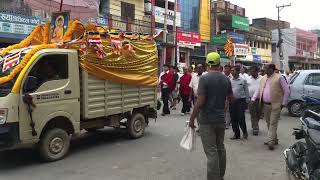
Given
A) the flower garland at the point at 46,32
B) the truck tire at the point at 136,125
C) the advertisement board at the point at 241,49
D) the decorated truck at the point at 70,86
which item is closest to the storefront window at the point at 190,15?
the advertisement board at the point at 241,49

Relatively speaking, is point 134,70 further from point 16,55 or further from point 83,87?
point 16,55

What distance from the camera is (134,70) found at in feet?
32.1

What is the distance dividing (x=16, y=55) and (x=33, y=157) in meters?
1.87

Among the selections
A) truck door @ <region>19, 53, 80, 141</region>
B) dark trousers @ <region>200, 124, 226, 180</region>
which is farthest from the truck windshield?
dark trousers @ <region>200, 124, 226, 180</region>

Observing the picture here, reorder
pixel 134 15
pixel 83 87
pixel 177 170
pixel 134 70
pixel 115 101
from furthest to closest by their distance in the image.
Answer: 1. pixel 134 15
2. pixel 134 70
3. pixel 115 101
4. pixel 83 87
5. pixel 177 170

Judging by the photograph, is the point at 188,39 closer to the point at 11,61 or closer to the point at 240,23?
the point at 240,23

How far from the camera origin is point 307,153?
5402 mm

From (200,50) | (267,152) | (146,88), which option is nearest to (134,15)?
(200,50)

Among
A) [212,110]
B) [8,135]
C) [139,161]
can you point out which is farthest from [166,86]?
[212,110]

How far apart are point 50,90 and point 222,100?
316cm

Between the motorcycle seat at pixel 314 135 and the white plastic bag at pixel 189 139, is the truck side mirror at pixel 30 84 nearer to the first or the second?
the white plastic bag at pixel 189 139

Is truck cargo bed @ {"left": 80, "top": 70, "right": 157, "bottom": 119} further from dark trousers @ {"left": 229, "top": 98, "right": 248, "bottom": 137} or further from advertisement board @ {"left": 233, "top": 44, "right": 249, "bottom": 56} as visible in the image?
advertisement board @ {"left": 233, "top": 44, "right": 249, "bottom": 56}

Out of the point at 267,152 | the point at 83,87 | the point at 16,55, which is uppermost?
the point at 16,55

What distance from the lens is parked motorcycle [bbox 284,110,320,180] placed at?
5.01 meters
